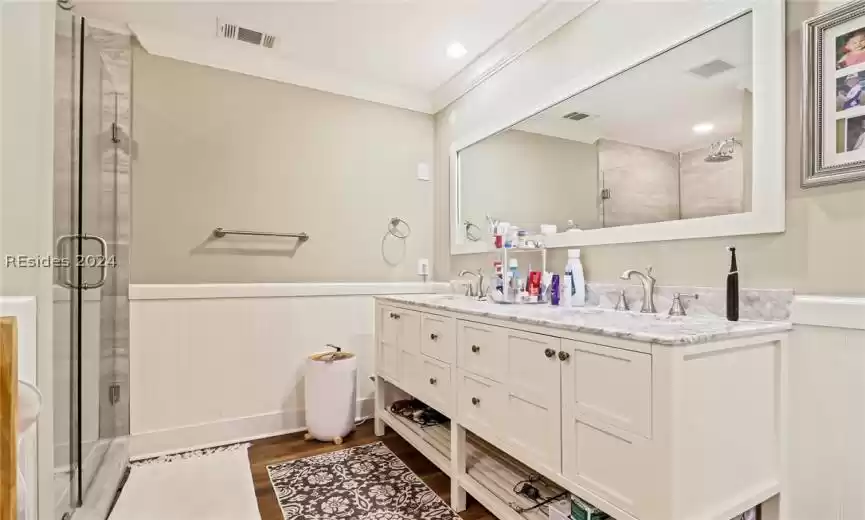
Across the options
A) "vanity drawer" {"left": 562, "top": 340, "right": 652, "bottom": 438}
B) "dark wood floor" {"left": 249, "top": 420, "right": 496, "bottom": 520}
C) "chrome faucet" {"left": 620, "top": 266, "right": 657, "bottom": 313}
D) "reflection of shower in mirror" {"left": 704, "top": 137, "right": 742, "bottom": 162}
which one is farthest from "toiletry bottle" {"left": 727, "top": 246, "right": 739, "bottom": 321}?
"dark wood floor" {"left": 249, "top": 420, "right": 496, "bottom": 520}


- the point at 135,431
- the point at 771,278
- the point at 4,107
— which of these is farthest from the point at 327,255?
the point at 771,278

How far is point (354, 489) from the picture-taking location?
70.7 inches

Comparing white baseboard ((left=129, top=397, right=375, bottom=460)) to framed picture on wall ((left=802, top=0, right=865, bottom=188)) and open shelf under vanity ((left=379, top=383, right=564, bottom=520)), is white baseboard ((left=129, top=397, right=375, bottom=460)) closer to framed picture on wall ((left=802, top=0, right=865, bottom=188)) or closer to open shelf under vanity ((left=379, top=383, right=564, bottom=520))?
open shelf under vanity ((left=379, top=383, right=564, bottom=520))

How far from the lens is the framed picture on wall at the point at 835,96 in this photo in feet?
3.49

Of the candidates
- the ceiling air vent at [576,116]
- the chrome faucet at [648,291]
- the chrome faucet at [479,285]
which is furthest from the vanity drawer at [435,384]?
the ceiling air vent at [576,116]

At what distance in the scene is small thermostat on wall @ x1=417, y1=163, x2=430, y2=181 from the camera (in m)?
2.94

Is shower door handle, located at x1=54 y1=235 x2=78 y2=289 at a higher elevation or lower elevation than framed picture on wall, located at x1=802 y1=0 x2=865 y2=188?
lower

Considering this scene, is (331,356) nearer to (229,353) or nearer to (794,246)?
(229,353)

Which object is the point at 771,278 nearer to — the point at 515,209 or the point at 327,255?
the point at 515,209

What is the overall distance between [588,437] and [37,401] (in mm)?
1436

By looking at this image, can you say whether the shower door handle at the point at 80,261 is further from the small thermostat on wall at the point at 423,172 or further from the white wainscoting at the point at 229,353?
the small thermostat on wall at the point at 423,172

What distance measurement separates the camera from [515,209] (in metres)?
2.29

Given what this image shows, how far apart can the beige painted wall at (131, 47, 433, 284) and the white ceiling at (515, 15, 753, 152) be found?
1.30 m

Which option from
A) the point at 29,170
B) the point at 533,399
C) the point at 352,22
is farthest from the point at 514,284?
the point at 29,170
